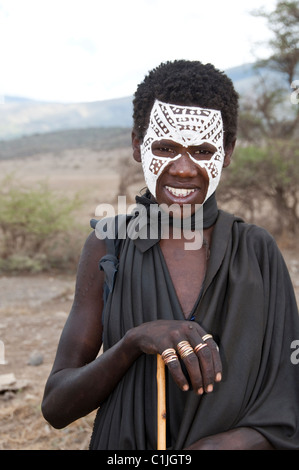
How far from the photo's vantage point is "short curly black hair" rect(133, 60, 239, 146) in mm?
1602

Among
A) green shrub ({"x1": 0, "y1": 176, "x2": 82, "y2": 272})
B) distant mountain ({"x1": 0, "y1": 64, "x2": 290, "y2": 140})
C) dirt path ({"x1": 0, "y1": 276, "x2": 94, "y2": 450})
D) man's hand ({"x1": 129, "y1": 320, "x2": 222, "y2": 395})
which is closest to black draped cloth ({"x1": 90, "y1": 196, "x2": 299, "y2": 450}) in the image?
man's hand ({"x1": 129, "y1": 320, "x2": 222, "y2": 395})

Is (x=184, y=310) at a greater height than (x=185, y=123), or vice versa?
(x=185, y=123)

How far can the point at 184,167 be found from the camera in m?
1.62

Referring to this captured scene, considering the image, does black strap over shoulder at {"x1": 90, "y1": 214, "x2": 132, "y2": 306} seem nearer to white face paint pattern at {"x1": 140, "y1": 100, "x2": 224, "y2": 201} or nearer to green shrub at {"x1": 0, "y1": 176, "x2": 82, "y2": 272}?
white face paint pattern at {"x1": 140, "y1": 100, "x2": 224, "y2": 201}

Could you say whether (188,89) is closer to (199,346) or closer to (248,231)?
(248,231)

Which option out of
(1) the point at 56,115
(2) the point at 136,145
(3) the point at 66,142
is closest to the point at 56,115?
(1) the point at 56,115

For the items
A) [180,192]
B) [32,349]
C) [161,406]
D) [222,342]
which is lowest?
[32,349]

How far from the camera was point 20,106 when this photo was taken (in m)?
81.7

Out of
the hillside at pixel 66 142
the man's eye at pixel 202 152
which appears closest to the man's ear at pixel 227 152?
the man's eye at pixel 202 152

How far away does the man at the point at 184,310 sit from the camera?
145 centimetres

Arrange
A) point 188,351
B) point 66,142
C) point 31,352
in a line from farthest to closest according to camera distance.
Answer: point 66,142 < point 31,352 < point 188,351

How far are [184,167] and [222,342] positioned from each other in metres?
0.51

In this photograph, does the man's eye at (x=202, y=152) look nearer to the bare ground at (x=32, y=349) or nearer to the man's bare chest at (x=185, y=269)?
the man's bare chest at (x=185, y=269)

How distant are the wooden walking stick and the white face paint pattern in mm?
527
